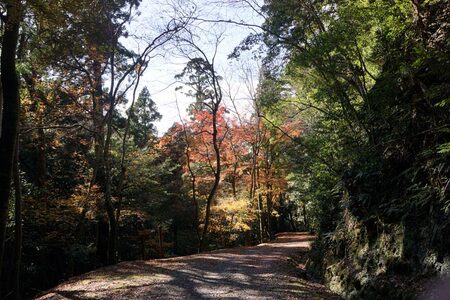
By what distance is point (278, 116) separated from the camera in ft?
46.9

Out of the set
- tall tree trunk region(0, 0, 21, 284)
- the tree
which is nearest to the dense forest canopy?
tall tree trunk region(0, 0, 21, 284)

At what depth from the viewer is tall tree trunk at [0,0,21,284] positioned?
6.64 m

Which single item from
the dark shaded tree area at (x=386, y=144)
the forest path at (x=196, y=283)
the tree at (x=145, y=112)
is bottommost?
the forest path at (x=196, y=283)

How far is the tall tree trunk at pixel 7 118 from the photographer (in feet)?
21.8

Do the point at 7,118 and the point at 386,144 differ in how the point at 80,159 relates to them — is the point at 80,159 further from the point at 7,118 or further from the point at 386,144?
the point at 386,144

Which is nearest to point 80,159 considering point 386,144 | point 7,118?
point 7,118

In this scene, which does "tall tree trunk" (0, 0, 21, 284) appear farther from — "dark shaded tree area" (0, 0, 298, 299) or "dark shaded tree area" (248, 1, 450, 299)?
"dark shaded tree area" (248, 1, 450, 299)

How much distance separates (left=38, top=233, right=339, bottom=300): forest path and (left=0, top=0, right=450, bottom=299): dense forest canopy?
1.02 meters

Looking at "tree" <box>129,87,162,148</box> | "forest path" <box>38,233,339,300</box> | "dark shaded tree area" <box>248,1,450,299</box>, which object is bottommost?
"forest path" <box>38,233,339,300</box>

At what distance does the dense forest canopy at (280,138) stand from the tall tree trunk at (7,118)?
26 mm

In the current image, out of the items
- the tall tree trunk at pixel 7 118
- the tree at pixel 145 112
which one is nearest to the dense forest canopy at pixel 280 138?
the tall tree trunk at pixel 7 118

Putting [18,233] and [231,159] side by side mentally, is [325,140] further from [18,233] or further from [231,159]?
[231,159]

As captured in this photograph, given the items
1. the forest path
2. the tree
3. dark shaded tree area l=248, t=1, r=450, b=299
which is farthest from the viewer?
the tree

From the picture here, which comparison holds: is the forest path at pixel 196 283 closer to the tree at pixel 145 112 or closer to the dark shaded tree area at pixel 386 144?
the dark shaded tree area at pixel 386 144
